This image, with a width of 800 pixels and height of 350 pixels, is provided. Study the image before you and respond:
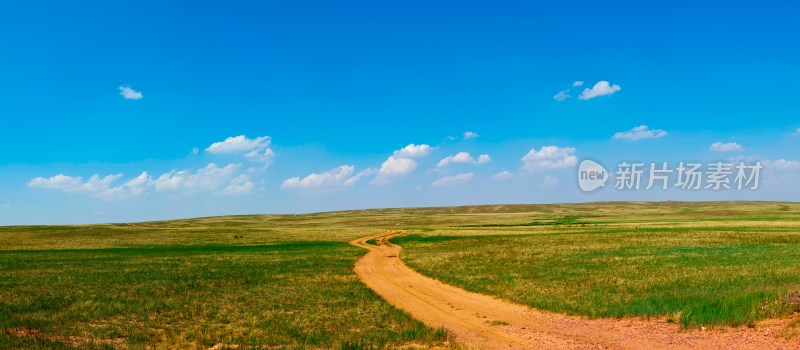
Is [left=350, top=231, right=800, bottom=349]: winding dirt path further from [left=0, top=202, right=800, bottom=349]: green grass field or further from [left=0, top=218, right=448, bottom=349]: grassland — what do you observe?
[left=0, top=218, right=448, bottom=349]: grassland

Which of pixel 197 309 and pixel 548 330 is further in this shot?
pixel 197 309

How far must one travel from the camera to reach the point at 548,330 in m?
17.6

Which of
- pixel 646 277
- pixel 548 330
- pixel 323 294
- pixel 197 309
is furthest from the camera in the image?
pixel 646 277

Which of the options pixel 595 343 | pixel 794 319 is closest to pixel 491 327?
pixel 595 343

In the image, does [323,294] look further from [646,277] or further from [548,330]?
[646,277]

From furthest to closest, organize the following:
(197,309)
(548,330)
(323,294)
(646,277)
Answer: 1. (646,277)
2. (323,294)
3. (197,309)
4. (548,330)

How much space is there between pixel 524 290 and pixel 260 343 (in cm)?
1422

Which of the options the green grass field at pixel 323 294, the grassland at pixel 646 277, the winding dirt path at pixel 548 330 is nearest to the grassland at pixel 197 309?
the green grass field at pixel 323 294

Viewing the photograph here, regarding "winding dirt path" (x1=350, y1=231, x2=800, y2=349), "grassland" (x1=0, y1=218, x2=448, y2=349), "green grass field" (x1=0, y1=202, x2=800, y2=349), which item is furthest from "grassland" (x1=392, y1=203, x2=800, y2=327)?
"grassland" (x1=0, y1=218, x2=448, y2=349)

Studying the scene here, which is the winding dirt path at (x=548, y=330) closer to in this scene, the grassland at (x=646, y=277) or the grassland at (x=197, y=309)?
the grassland at (x=646, y=277)

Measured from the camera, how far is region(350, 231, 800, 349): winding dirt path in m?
15.3

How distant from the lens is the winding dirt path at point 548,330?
15.3 m

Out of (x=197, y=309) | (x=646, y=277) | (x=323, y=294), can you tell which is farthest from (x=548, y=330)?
(x=197, y=309)

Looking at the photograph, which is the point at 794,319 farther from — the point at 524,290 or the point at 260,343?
the point at 260,343
